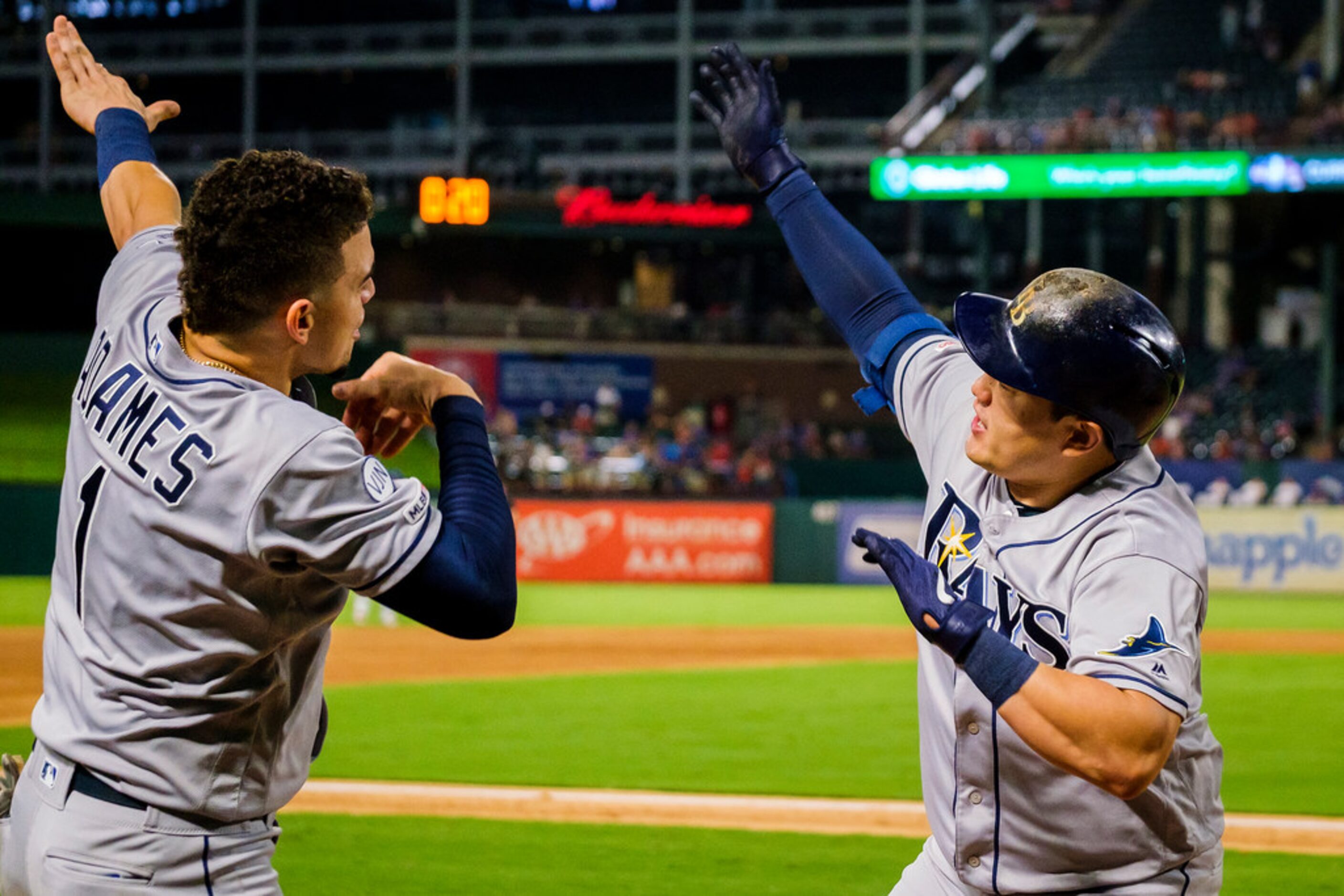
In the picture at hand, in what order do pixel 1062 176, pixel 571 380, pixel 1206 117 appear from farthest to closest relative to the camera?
pixel 571 380 < pixel 1206 117 < pixel 1062 176

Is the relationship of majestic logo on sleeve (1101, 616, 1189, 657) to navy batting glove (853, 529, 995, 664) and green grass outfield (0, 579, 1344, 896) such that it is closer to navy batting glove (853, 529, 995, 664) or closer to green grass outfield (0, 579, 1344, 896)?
navy batting glove (853, 529, 995, 664)

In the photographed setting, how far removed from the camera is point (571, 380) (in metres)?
33.9

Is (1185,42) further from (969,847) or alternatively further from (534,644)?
(969,847)

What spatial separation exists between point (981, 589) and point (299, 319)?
1180mm

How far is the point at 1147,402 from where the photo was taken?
7.36 ft

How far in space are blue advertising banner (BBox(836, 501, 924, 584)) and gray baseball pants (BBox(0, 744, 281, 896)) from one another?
55.1 feet

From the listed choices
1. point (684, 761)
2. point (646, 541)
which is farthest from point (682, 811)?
point (646, 541)

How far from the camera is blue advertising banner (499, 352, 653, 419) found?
33.9 meters

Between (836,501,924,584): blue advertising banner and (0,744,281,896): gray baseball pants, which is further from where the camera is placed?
(836,501,924,584): blue advertising banner

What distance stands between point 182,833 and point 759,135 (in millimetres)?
1771

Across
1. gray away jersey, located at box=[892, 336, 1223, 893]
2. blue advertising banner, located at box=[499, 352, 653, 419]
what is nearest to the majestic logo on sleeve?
gray away jersey, located at box=[892, 336, 1223, 893]

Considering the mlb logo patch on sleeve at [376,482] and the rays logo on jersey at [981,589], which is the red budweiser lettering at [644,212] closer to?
the rays logo on jersey at [981,589]

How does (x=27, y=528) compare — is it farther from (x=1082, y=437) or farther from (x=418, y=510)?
(x=1082, y=437)

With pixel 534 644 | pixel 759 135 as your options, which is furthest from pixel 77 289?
pixel 759 135
